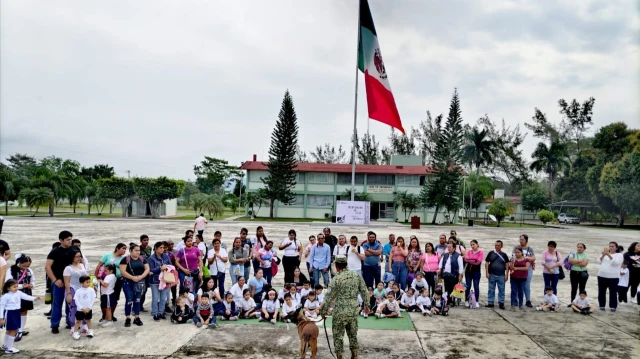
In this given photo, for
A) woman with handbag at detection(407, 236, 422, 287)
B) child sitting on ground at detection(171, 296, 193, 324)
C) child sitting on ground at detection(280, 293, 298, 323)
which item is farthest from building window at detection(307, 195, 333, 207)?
child sitting on ground at detection(171, 296, 193, 324)

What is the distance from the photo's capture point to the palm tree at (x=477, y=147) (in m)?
53.8

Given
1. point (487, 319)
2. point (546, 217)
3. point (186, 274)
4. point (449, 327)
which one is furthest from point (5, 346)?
point (546, 217)

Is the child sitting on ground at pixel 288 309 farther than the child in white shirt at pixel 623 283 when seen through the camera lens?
No

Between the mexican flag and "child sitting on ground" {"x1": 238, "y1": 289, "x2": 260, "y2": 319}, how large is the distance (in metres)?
8.70

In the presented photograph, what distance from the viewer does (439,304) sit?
8.33m

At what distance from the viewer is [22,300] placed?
20.7 feet

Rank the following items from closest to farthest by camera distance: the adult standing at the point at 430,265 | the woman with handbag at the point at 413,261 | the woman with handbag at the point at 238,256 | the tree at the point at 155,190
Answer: the woman with handbag at the point at 238,256
the adult standing at the point at 430,265
the woman with handbag at the point at 413,261
the tree at the point at 155,190

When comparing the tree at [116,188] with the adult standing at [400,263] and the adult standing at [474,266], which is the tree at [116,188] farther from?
the adult standing at [474,266]

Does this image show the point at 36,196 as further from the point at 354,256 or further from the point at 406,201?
the point at 354,256

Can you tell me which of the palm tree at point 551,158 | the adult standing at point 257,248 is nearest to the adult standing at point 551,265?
the adult standing at point 257,248

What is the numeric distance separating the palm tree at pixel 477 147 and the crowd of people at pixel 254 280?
4638 cm

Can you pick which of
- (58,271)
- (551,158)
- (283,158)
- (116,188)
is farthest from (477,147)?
(58,271)

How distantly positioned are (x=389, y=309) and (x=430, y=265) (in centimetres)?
157

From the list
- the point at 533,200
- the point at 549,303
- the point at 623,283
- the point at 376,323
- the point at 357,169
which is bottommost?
the point at 376,323
